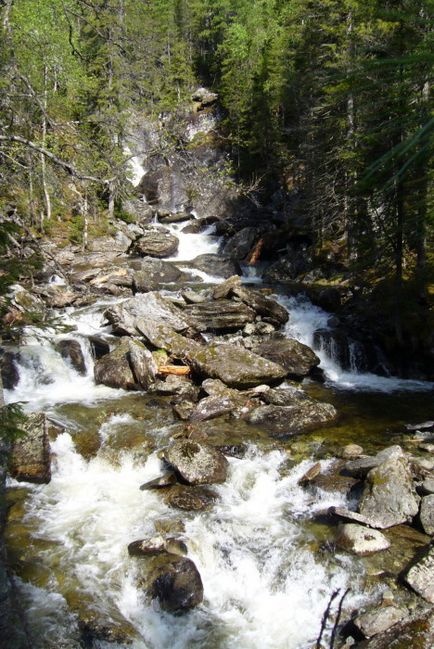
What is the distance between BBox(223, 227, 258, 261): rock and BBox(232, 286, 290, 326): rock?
9.28 meters

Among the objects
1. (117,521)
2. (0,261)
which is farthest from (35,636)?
(0,261)

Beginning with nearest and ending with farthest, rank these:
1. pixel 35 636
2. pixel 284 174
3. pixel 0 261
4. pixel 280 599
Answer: pixel 0 261 < pixel 35 636 < pixel 280 599 < pixel 284 174

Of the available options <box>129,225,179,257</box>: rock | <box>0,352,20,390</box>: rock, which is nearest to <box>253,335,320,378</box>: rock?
<box>0,352,20,390</box>: rock

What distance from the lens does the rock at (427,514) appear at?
7609mm

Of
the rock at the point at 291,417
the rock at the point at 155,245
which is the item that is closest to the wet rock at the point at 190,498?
the rock at the point at 291,417

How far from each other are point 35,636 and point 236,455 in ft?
17.5

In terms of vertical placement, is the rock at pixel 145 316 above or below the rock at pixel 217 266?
below

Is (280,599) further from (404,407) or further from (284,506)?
(404,407)

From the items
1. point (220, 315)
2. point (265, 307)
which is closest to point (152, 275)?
point (220, 315)

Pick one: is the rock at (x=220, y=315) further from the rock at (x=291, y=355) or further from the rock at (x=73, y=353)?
the rock at (x=73, y=353)

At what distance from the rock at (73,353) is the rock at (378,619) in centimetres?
1079

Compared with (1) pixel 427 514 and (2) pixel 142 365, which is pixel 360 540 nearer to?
(1) pixel 427 514

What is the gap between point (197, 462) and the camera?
31.0 ft

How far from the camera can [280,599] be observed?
6.99 m
